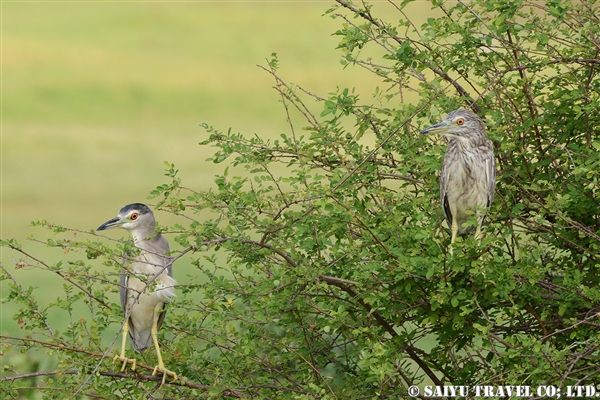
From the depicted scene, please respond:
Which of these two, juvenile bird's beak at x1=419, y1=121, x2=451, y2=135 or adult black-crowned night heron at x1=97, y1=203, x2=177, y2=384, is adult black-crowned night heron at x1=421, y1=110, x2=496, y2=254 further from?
adult black-crowned night heron at x1=97, y1=203, x2=177, y2=384

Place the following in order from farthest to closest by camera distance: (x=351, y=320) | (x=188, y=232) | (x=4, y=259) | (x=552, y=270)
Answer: (x=4, y=259) < (x=552, y=270) < (x=351, y=320) < (x=188, y=232)

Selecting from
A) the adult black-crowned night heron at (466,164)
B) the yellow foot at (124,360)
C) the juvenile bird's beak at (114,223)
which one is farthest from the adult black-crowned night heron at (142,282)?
the adult black-crowned night heron at (466,164)

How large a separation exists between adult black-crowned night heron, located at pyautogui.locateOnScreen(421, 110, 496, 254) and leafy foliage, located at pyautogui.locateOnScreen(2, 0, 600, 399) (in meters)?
0.08

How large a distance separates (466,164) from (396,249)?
2.16 ft

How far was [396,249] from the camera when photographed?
310 cm

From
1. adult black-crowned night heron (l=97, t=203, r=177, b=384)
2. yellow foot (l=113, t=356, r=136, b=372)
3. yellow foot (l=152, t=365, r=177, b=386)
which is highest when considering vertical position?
adult black-crowned night heron (l=97, t=203, r=177, b=384)

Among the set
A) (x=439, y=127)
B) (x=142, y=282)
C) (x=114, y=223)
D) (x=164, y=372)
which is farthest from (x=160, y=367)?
(x=439, y=127)

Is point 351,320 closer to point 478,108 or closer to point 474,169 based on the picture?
point 474,169

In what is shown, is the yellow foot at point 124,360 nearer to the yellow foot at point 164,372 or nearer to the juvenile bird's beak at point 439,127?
the yellow foot at point 164,372

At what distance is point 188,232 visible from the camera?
314 centimetres

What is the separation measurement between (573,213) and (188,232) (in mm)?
1633

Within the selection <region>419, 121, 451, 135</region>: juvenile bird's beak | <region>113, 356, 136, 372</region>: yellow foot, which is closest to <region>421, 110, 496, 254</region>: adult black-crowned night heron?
<region>419, 121, 451, 135</region>: juvenile bird's beak

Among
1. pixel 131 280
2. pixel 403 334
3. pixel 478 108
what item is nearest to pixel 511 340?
pixel 403 334

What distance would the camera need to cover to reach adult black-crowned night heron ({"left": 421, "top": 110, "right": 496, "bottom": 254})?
3.46m
